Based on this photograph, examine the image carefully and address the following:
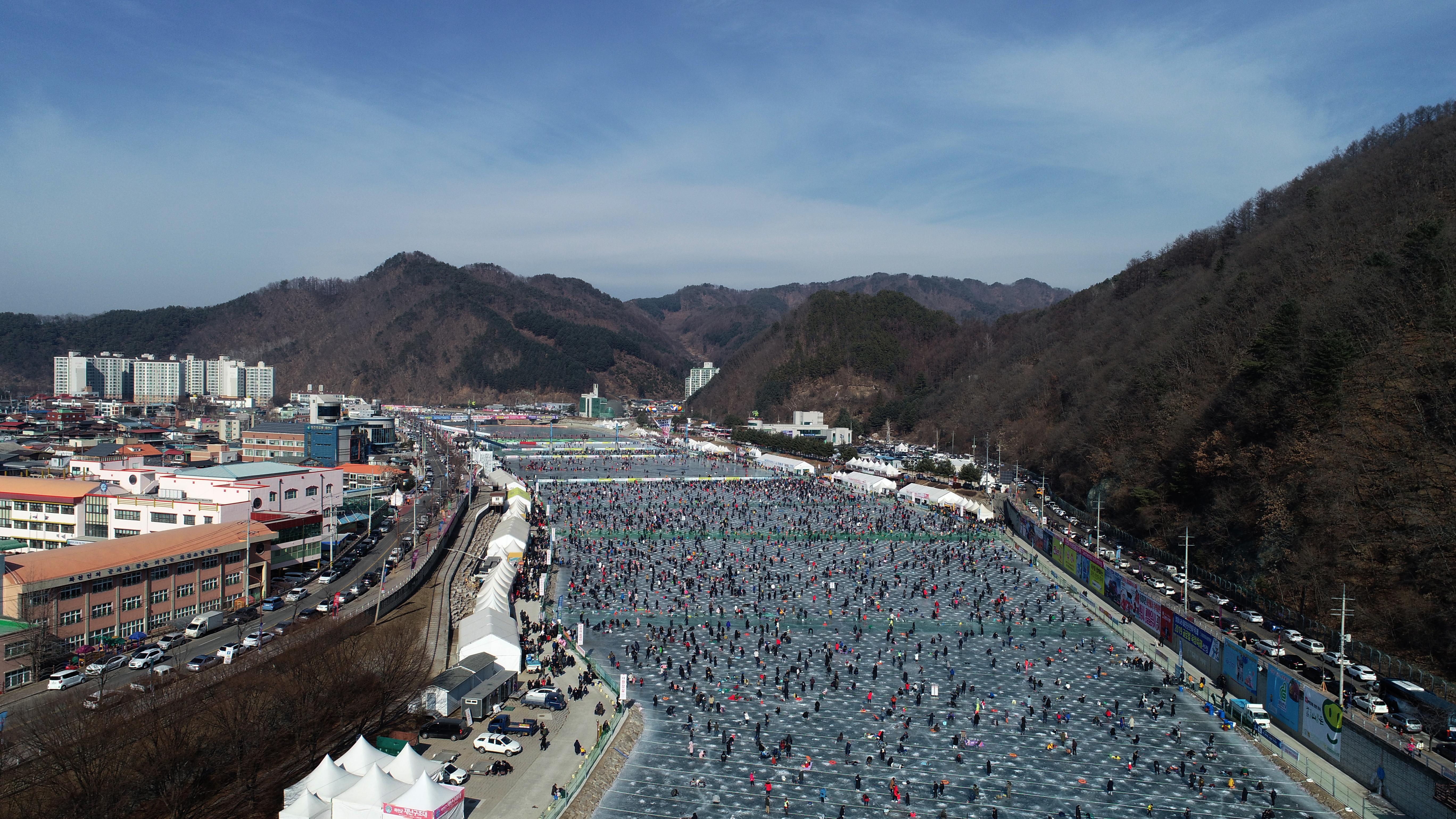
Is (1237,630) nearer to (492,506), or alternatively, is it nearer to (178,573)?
(178,573)

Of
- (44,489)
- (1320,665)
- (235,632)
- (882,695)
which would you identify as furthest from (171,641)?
(1320,665)

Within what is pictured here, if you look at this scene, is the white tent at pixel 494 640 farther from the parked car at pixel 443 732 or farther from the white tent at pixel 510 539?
the white tent at pixel 510 539

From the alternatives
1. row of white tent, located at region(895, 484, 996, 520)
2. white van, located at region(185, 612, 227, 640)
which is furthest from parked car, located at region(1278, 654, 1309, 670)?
white van, located at region(185, 612, 227, 640)

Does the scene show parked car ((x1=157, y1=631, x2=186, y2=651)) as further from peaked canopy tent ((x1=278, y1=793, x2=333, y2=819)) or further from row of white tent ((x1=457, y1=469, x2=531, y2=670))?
peaked canopy tent ((x1=278, y1=793, x2=333, y2=819))

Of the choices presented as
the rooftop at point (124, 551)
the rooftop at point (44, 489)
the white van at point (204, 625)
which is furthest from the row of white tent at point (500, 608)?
the rooftop at point (44, 489)

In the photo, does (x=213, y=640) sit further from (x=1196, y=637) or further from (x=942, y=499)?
(x=942, y=499)

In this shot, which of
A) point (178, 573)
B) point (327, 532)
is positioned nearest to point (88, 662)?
point (178, 573)

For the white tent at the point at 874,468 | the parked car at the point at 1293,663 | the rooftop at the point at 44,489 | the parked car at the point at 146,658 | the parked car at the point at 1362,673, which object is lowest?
the parked car at the point at 146,658
